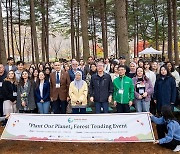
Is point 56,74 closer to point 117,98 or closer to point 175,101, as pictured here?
point 117,98

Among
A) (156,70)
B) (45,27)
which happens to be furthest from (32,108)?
(45,27)

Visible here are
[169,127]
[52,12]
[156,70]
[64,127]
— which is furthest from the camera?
[52,12]

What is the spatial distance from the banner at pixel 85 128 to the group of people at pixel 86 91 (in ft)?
2.59

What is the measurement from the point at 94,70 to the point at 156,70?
1970mm

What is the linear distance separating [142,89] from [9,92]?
11.4ft

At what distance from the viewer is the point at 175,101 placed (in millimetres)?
6410

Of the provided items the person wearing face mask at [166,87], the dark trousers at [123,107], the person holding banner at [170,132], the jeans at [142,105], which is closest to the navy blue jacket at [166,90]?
the person wearing face mask at [166,87]

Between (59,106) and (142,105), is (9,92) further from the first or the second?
(142,105)

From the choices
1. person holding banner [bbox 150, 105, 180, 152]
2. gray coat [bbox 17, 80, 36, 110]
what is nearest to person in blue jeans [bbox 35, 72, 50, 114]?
gray coat [bbox 17, 80, 36, 110]

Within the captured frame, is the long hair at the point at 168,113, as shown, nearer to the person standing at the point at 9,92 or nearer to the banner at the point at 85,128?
the banner at the point at 85,128

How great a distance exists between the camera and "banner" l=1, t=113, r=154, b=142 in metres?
5.25

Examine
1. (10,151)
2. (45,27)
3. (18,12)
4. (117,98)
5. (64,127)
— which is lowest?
(10,151)

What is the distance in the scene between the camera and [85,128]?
5.36 metres

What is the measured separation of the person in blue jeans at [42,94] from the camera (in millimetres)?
6508
